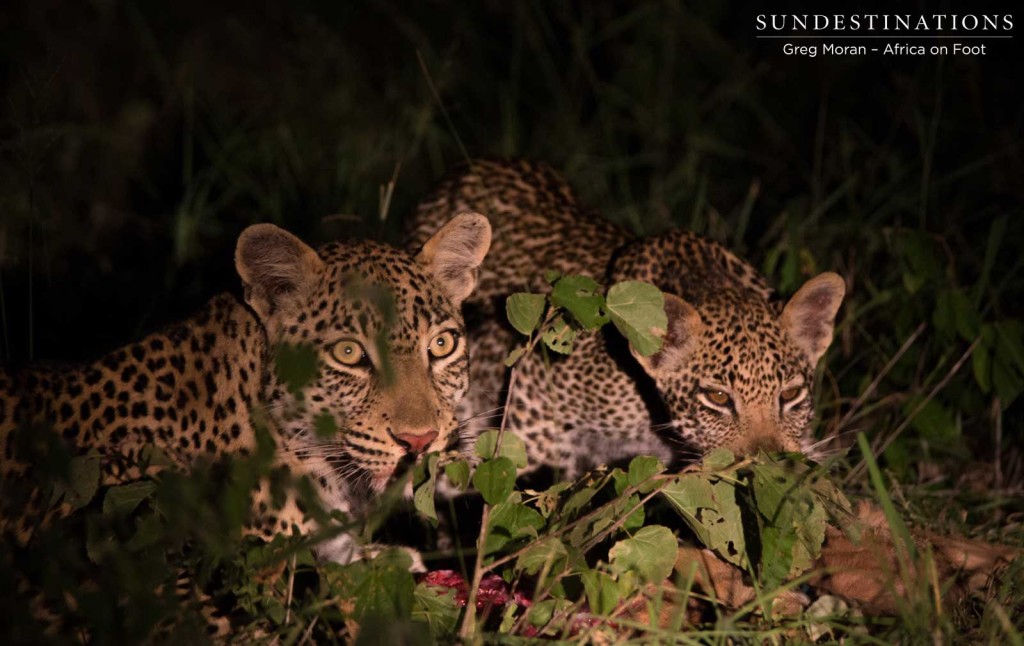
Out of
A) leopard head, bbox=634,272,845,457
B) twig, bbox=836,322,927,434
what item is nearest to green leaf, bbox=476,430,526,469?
leopard head, bbox=634,272,845,457

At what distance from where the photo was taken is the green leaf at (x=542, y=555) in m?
4.67

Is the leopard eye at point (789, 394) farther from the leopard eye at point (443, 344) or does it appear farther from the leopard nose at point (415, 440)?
the leopard nose at point (415, 440)

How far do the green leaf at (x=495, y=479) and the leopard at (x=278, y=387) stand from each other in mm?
286

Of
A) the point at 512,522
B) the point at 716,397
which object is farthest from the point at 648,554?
the point at 716,397

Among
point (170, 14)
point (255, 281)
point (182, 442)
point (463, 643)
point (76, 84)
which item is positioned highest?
point (170, 14)

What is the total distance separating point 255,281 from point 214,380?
1.44 feet

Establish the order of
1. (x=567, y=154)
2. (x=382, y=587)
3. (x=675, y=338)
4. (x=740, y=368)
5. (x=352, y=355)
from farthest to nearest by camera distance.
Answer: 1. (x=567, y=154)
2. (x=675, y=338)
3. (x=740, y=368)
4. (x=352, y=355)
5. (x=382, y=587)

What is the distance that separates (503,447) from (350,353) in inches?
29.4

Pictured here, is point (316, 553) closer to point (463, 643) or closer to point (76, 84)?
point (463, 643)

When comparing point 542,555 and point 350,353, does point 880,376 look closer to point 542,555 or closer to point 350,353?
point 542,555

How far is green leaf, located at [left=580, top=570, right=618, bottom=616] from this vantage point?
466cm

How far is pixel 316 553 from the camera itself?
5.14m

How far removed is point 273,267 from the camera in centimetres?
498

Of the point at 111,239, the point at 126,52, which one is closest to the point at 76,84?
the point at 126,52
